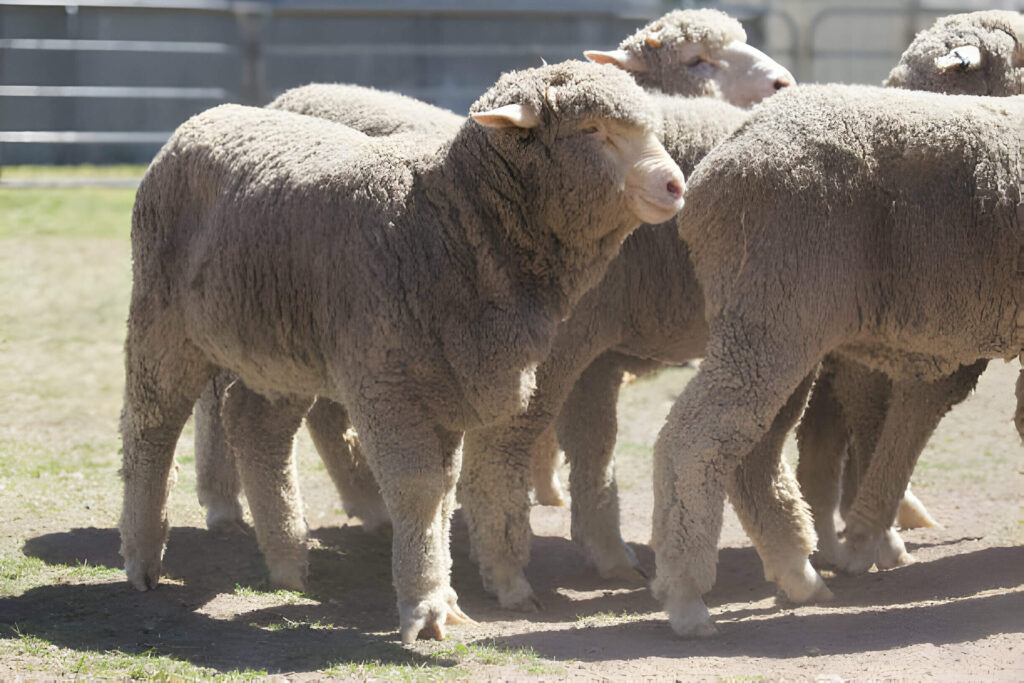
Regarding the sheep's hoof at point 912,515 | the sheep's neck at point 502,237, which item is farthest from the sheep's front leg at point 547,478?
the sheep's neck at point 502,237

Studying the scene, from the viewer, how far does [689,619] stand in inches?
209

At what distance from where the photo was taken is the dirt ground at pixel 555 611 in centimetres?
476

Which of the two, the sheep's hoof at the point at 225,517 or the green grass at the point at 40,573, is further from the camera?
the sheep's hoof at the point at 225,517

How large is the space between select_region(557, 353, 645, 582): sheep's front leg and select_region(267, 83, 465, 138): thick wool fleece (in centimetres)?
155

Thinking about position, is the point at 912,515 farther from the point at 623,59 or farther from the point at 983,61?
the point at 623,59

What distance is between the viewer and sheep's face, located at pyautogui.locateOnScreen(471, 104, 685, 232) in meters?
4.91

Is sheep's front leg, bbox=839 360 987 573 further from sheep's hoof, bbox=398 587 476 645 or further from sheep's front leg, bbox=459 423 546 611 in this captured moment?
sheep's hoof, bbox=398 587 476 645

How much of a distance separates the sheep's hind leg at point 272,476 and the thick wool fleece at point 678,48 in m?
3.06

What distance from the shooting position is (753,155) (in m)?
5.41

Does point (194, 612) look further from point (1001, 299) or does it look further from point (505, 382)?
point (1001, 299)

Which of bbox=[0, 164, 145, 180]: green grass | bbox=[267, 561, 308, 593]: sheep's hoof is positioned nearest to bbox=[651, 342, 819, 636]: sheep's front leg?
bbox=[267, 561, 308, 593]: sheep's hoof

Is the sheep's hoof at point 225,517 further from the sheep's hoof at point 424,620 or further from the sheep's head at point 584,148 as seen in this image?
the sheep's head at point 584,148

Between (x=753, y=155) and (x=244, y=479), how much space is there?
2.83 meters

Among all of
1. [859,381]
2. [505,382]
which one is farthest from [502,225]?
[859,381]
